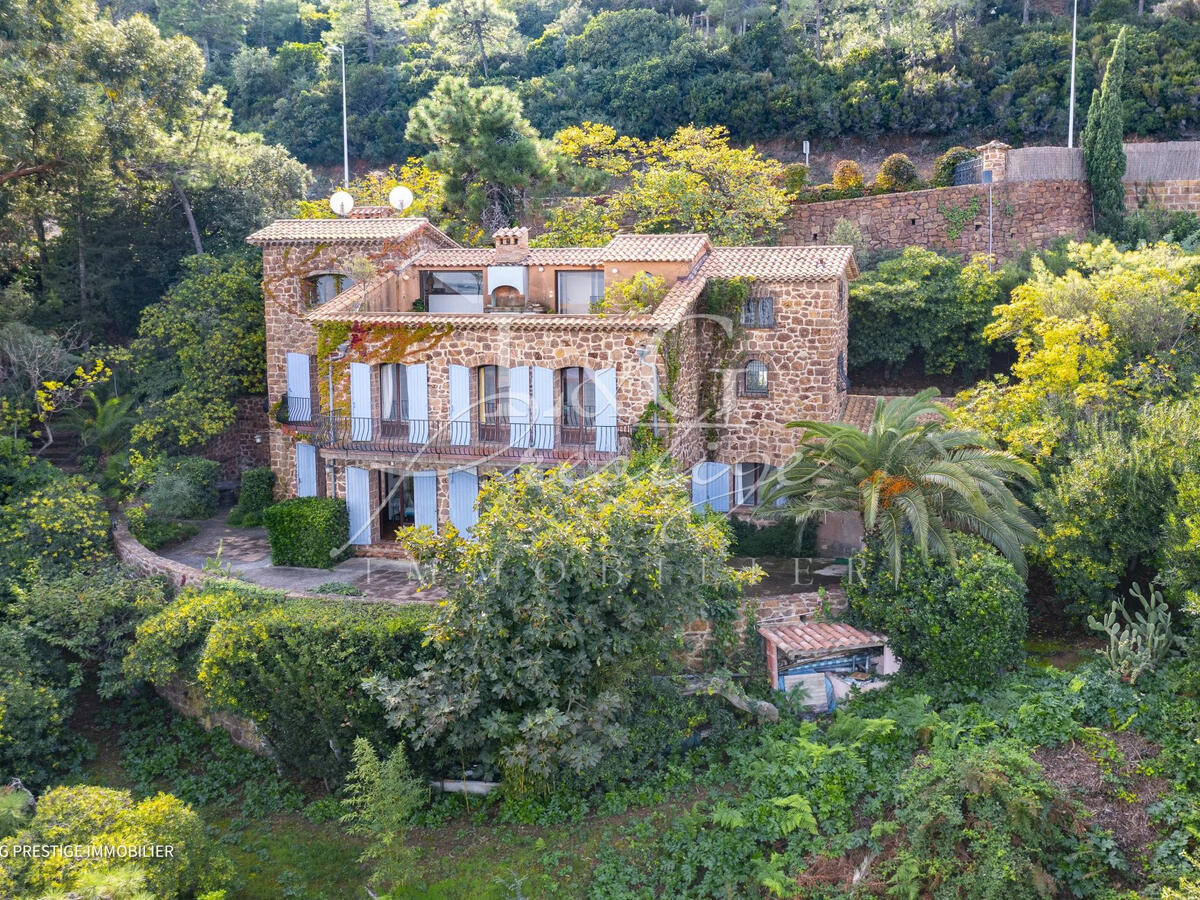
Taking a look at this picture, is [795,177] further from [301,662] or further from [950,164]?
[301,662]

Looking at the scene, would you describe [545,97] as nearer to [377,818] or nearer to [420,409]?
[420,409]

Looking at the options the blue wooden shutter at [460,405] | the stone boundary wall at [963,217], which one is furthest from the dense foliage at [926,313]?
the blue wooden shutter at [460,405]

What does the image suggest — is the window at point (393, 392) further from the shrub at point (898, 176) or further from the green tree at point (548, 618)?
the shrub at point (898, 176)

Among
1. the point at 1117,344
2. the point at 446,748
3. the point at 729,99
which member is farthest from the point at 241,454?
the point at 729,99

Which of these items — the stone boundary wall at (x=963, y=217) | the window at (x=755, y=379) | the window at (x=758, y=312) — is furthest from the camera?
the stone boundary wall at (x=963, y=217)

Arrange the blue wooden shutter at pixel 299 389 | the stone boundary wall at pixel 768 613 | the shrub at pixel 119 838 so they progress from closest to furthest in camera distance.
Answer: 1. the shrub at pixel 119 838
2. the stone boundary wall at pixel 768 613
3. the blue wooden shutter at pixel 299 389

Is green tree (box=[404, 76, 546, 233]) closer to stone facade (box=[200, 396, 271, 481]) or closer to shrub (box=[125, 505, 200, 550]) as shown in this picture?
stone facade (box=[200, 396, 271, 481])
